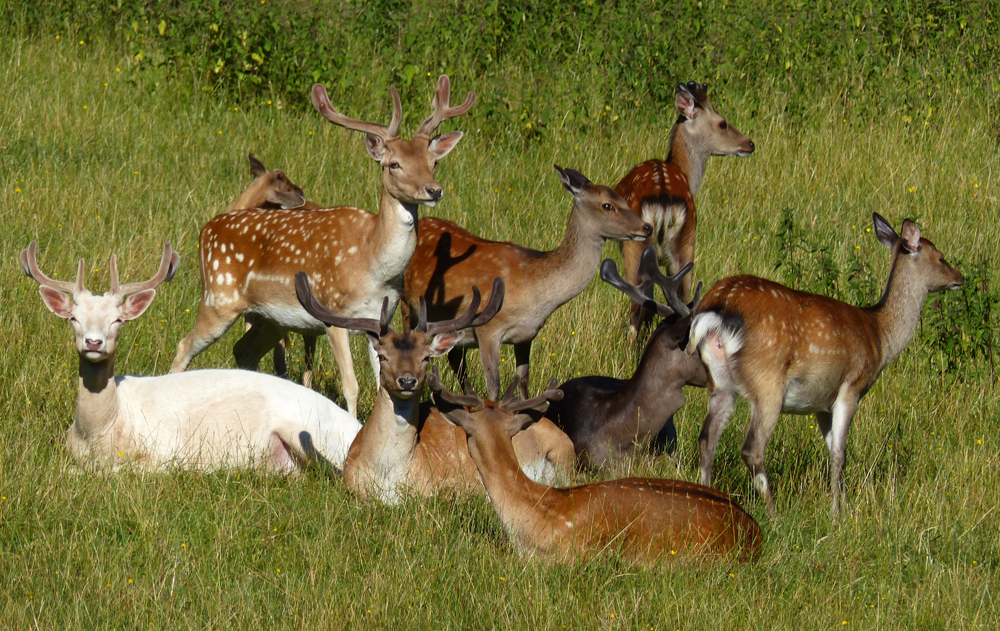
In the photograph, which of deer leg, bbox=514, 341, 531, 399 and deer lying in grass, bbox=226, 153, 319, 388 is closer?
deer leg, bbox=514, 341, 531, 399

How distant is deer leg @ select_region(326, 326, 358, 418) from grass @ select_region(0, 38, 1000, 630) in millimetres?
627

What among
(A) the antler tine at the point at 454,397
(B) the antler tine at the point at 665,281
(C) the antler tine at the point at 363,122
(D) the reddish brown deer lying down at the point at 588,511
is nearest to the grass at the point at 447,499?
(D) the reddish brown deer lying down at the point at 588,511

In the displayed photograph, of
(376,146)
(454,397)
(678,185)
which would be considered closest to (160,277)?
(376,146)

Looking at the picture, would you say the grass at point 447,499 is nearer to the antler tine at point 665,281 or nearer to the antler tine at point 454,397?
the antler tine at point 454,397

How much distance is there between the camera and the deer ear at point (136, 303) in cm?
558

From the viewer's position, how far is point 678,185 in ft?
29.0

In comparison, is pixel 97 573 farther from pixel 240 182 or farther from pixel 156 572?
pixel 240 182

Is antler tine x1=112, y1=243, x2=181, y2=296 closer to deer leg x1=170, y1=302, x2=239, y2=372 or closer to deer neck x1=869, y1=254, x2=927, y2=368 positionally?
deer leg x1=170, y1=302, x2=239, y2=372

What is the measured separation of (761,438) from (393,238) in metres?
2.35

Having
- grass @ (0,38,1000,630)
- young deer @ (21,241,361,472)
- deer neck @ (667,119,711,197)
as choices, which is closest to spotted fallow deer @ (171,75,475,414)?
grass @ (0,38,1000,630)

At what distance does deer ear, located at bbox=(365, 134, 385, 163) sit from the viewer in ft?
22.4

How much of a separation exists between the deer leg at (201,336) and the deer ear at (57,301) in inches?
60.5

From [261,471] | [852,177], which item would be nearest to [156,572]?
[261,471]

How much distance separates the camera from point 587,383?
6.97 m
